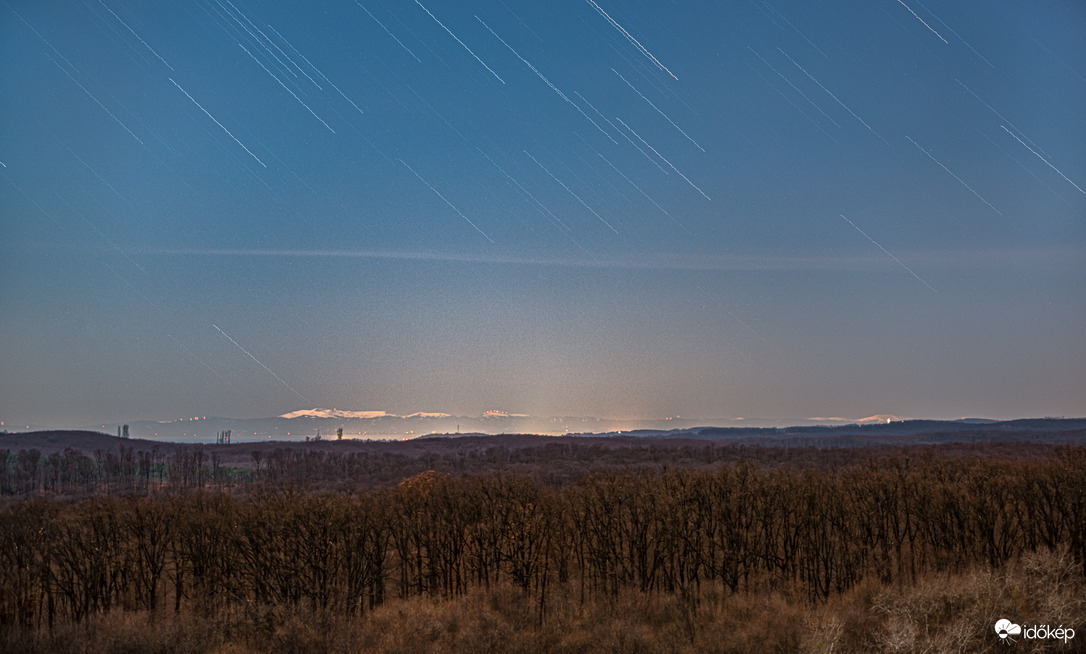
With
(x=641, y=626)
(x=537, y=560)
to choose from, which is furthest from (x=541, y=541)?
(x=641, y=626)

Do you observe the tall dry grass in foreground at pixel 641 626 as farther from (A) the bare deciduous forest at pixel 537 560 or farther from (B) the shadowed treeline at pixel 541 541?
(B) the shadowed treeline at pixel 541 541

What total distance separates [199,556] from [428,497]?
968 inches

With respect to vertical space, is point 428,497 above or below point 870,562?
above

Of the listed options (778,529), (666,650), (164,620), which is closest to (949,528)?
(778,529)

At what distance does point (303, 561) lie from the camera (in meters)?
67.4

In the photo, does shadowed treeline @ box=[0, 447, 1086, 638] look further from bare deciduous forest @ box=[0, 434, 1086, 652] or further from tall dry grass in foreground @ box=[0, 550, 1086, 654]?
tall dry grass in foreground @ box=[0, 550, 1086, 654]

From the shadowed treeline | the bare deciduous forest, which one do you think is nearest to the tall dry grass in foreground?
the bare deciduous forest

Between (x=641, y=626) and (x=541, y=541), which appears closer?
(x=641, y=626)

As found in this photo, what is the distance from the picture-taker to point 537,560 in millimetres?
72938

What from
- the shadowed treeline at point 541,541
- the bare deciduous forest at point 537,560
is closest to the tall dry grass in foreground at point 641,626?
the bare deciduous forest at point 537,560

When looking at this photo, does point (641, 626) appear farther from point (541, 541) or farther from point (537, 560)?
point (541, 541)

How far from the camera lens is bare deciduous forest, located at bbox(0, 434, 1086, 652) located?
153 feet

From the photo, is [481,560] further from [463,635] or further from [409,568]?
[463,635]

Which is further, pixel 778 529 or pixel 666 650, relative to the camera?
pixel 778 529
